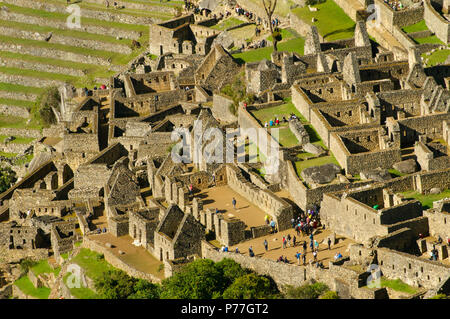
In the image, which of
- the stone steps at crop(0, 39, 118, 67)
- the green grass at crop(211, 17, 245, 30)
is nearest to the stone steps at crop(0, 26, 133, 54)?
the stone steps at crop(0, 39, 118, 67)

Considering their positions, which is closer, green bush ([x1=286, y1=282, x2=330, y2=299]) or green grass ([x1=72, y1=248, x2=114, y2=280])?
green bush ([x1=286, y1=282, x2=330, y2=299])

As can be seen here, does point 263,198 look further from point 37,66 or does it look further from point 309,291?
point 37,66

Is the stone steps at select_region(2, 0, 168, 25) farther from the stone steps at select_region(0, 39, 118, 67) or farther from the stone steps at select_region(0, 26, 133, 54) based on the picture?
the stone steps at select_region(0, 39, 118, 67)

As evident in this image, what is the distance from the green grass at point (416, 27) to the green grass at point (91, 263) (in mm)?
36309

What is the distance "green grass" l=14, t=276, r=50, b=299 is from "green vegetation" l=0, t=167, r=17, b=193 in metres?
19.2

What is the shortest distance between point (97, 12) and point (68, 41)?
505cm

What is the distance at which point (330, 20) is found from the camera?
115562mm

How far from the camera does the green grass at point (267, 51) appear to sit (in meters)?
109

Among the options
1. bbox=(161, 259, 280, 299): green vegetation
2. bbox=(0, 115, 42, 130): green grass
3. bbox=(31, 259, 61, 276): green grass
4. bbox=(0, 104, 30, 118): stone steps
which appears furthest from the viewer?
bbox=(0, 104, 30, 118): stone steps

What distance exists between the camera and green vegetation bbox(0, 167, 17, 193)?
355 feet

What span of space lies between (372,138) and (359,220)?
11.7 m

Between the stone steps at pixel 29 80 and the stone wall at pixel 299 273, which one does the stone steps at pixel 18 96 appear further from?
the stone wall at pixel 299 273

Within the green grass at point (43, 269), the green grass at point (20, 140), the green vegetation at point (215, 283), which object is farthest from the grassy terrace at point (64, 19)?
the green vegetation at point (215, 283)
